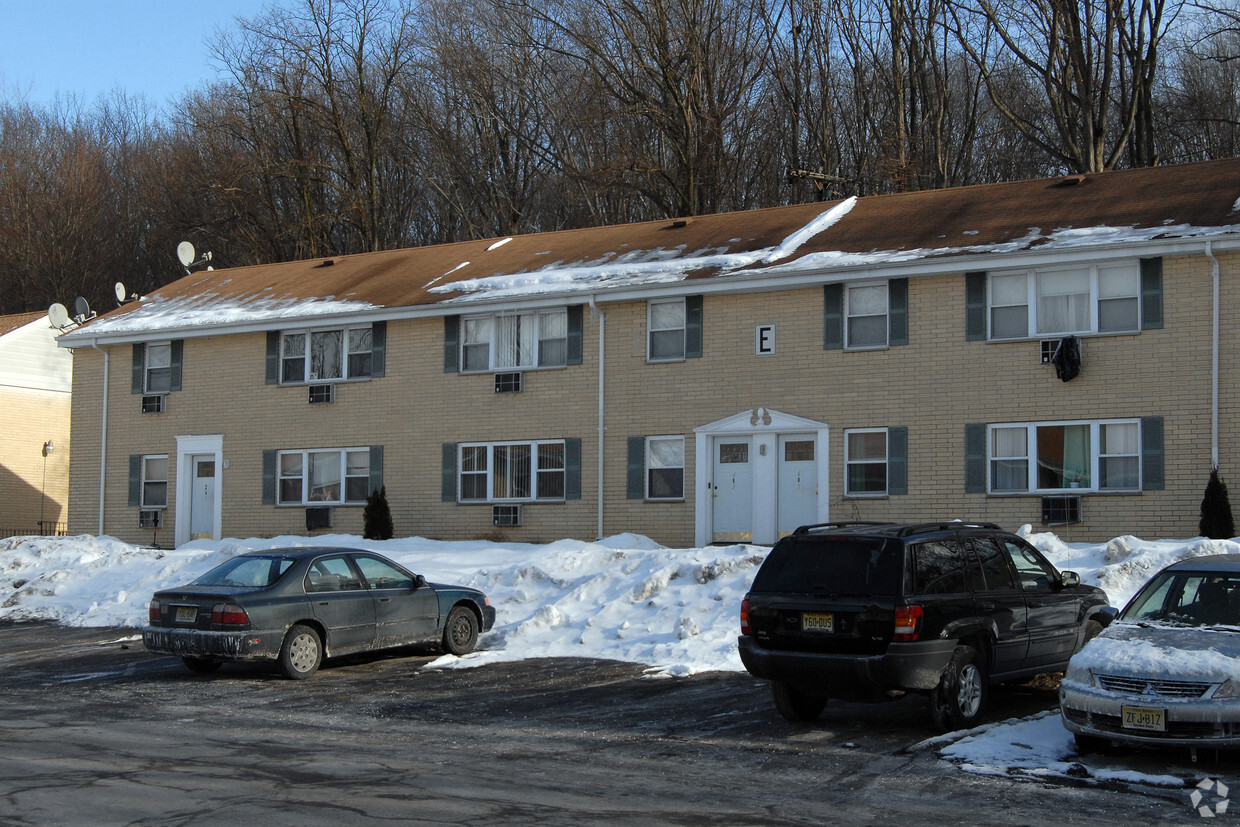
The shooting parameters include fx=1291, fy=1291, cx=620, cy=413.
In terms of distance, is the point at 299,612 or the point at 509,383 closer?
the point at 299,612

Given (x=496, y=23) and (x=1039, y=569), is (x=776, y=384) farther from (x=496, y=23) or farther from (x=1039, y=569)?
(x=496, y=23)

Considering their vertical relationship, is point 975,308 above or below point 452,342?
above

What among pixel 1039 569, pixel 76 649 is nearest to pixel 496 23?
pixel 76 649

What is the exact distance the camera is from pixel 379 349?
26766mm

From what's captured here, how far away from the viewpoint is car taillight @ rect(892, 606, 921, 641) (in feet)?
32.5

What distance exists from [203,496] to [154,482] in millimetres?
1448

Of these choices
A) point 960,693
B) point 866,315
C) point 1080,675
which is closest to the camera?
point 1080,675

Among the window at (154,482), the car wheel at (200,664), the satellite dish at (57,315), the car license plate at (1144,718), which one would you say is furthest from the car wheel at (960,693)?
the satellite dish at (57,315)

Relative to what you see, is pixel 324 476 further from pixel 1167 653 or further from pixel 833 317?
pixel 1167 653

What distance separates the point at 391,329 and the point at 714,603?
41.6 feet

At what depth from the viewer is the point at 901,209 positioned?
25531mm

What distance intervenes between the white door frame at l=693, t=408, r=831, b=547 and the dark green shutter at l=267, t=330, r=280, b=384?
32.2 ft

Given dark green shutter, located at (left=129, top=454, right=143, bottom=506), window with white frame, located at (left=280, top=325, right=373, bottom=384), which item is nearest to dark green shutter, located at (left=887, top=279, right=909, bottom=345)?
window with white frame, located at (left=280, top=325, right=373, bottom=384)

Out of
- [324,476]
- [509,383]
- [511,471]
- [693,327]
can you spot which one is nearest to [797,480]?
[693,327]
